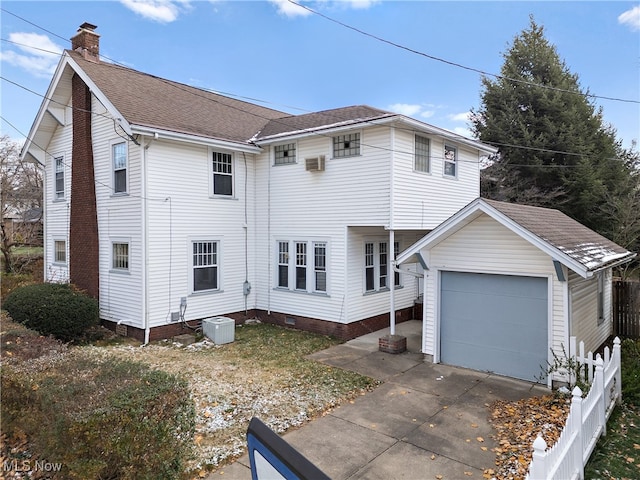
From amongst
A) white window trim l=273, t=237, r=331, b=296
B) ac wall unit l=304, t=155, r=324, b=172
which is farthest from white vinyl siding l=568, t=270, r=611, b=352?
ac wall unit l=304, t=155, r=324, b=172

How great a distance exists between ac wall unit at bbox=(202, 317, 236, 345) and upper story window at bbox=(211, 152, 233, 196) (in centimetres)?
425

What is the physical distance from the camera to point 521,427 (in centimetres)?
641

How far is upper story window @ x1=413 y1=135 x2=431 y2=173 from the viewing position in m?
12.5

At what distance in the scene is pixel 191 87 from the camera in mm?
17031

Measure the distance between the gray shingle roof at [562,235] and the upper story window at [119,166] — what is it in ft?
33.7

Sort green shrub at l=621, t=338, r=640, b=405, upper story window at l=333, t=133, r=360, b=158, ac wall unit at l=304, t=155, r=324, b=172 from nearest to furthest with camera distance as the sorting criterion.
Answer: green shrub at l=621, t=338, r=640, b=405 → upper story window at l=333, t=133, r=360, b=158 → ac wall unit at l=304, t=155, r=324, b=172

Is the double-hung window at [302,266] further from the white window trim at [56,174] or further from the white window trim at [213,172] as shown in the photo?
the white window trim at [56,174]

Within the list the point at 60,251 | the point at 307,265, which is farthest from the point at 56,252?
the point at 307,265

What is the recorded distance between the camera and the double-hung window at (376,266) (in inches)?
520

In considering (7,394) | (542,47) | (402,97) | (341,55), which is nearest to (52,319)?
(7,394)

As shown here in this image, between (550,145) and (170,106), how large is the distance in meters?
20.7

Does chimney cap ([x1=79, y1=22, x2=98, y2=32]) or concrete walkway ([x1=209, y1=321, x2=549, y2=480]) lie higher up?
chimney cap ([x1=79, y1=22, x2=98, y2=32])

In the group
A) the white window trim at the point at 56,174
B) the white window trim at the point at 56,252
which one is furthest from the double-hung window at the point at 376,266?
the white window trim at the point at 56,174

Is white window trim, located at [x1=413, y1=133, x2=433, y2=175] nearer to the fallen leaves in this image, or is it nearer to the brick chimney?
the fallen leaves
